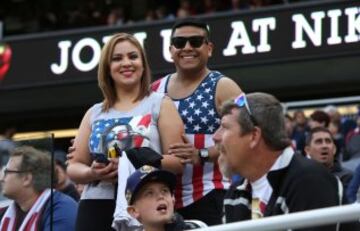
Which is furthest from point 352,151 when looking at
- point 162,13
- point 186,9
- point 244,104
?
point 162,13

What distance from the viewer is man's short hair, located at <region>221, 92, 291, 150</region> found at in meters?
4.45

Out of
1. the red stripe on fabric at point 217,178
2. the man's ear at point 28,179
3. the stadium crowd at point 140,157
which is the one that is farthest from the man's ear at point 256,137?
the man's ear at point 28,179

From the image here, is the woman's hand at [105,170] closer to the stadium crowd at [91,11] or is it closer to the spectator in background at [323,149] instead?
the spectator in background at [323,149]

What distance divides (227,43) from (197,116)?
36.1ft

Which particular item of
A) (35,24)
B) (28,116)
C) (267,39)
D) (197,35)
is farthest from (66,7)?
(197,35)

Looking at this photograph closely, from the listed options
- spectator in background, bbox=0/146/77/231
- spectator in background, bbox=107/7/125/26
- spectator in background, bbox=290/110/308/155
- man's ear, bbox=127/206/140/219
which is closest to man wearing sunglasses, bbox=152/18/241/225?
man's ear, bbox=127/206/140/219

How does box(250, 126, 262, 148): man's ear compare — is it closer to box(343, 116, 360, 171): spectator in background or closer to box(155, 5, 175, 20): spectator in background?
box(343, 116, 360, 171): spectator in background

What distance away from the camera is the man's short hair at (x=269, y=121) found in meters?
4.45

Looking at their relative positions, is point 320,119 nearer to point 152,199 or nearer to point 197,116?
point 197,116

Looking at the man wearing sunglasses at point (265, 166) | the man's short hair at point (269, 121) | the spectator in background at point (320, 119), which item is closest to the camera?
the man wearing sunglasses at point (265, 166)

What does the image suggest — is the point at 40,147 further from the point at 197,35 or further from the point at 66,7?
the point at 66,7

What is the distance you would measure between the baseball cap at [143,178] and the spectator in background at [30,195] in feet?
2.17

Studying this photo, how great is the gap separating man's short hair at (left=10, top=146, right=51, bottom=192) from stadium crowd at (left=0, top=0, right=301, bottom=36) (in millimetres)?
13131

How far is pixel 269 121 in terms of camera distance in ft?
14.6
